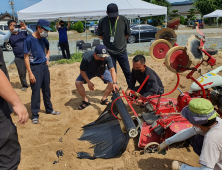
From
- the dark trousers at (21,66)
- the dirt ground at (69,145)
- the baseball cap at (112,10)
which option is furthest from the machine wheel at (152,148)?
the dark trousers at (21,66)

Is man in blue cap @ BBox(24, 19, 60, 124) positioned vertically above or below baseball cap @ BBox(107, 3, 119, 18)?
below

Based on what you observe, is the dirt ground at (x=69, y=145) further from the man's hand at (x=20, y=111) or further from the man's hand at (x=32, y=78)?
the man's hand at (x=20, y=111)

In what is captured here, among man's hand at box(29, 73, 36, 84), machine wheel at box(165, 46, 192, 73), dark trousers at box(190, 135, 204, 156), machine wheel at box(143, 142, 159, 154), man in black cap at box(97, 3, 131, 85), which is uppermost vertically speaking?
man in black cap at box(97, 3, 131, 85)

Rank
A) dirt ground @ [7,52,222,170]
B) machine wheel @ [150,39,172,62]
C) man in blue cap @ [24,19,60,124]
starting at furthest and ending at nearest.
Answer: man in blue cap @ [24,19,60,124]
machine wheel @ [150,39,172,62]
dirt ground @ [7,52,222,170]

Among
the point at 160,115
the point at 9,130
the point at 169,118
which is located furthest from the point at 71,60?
the point at 9,130

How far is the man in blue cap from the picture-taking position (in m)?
3.59

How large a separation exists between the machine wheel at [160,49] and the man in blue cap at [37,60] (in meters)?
1.84

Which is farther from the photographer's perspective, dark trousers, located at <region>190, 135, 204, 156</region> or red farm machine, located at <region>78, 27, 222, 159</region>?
red farm machine, located at <region>78, 27, 222, 159</region>

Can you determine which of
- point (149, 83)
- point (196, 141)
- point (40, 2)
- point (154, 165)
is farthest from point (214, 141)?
point (40, 2)

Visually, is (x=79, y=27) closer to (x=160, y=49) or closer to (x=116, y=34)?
(x=116, y=34)

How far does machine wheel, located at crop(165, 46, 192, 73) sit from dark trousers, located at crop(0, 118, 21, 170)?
2.02 metres

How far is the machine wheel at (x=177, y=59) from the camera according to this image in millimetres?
2742

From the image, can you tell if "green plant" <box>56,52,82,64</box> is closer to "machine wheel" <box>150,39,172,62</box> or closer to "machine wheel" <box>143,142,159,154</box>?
→ "machine wheel" <box>150,39,172,62</box>

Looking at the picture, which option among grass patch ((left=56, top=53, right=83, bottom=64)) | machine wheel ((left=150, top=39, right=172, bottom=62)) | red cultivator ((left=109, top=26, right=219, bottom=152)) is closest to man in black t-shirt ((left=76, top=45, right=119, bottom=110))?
machine wheel ((left=150, top=39, right=172, bottom=62))
